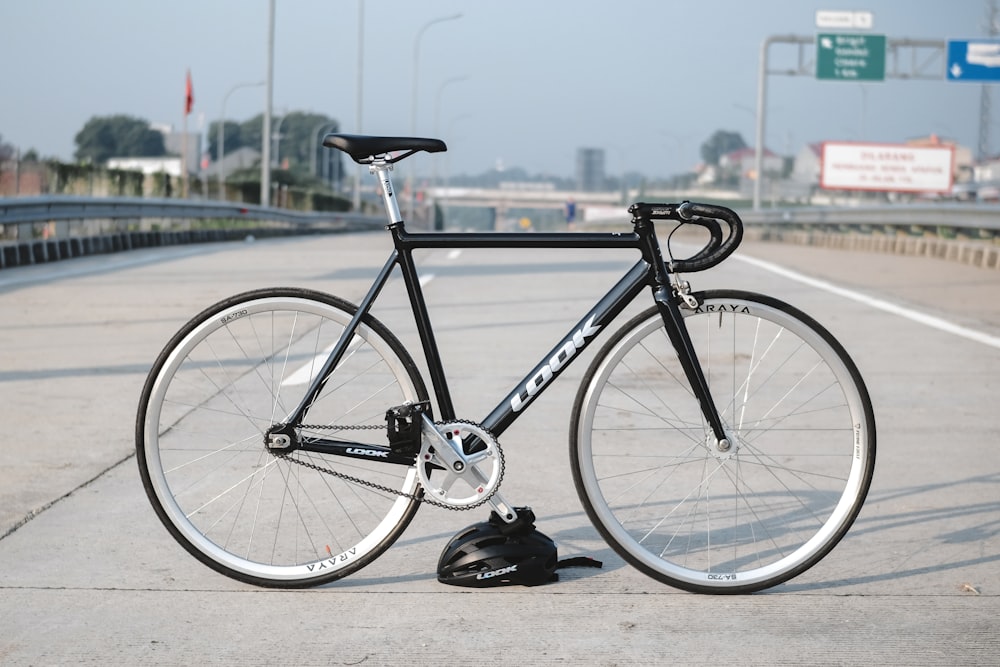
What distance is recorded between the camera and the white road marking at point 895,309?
10.7 m

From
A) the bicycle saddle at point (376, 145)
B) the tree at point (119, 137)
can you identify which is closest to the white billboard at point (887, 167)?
the bicycle saddle at point (376, 145)

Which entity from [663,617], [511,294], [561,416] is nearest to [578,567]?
[663,617]

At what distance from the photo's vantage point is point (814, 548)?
13.4 feet

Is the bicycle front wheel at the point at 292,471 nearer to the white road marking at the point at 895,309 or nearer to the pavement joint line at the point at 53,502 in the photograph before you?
the pavement joint line at the point at 53,502

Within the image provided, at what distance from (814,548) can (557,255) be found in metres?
17.8

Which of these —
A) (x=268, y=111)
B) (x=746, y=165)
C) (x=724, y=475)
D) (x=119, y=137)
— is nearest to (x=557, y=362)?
(x=724, y=475)

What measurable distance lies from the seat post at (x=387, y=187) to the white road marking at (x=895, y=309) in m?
7.01

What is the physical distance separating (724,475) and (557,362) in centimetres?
125

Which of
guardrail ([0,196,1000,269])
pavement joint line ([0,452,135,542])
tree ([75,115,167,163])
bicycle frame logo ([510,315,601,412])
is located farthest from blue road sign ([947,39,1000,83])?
tree ([75,115,167,163])

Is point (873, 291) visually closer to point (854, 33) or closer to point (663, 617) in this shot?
point (663, 617)

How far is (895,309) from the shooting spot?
41.8 feet

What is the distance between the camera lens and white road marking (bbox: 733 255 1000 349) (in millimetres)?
10656

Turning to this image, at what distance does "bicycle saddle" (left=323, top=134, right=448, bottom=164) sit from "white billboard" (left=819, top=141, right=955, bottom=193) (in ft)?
231

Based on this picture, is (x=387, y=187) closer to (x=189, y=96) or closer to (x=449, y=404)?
(x=449, y=404)
